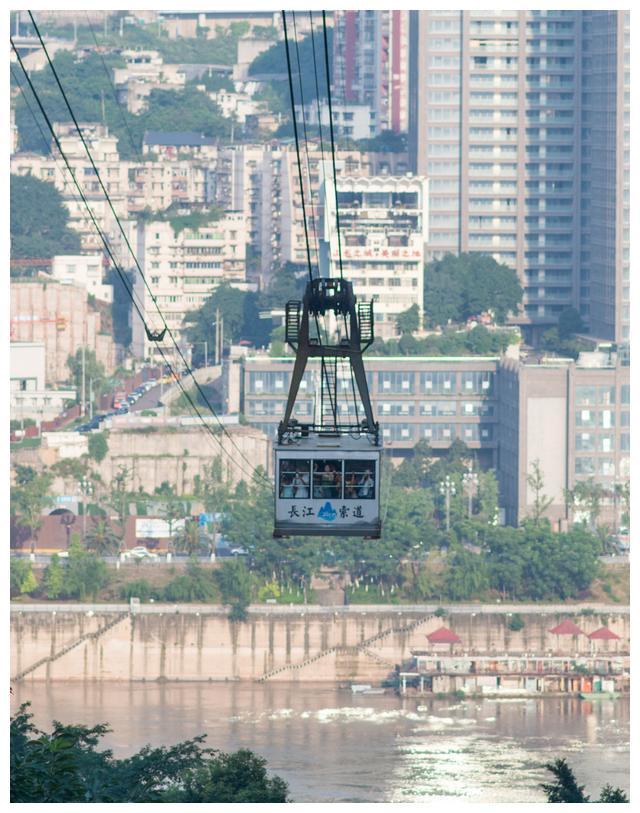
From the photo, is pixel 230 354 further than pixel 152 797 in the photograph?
Yes

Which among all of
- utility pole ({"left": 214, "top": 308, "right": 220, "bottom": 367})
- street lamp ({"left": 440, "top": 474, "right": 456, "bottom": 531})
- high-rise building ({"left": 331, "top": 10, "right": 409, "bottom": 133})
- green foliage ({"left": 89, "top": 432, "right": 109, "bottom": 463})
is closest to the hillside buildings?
street lamp ({"left": 440, "top": 474, "right": 456, "bottom": 531})

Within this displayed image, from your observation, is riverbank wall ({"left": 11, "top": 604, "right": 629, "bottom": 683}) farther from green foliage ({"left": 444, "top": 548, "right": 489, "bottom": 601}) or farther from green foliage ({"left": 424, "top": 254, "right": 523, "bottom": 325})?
green foliage ({"left": 424, "top": 254, "right": 523, "bottom": 325})

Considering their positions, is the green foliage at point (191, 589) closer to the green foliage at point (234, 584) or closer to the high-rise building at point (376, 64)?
the green foliage at point (234, 584)

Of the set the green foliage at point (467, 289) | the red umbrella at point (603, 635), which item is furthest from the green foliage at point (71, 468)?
the green foliage at point (467, 289)

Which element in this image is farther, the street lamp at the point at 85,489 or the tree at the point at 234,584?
the street lamp at the point at 85,489

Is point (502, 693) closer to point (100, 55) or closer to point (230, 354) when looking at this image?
point (230, 354)
